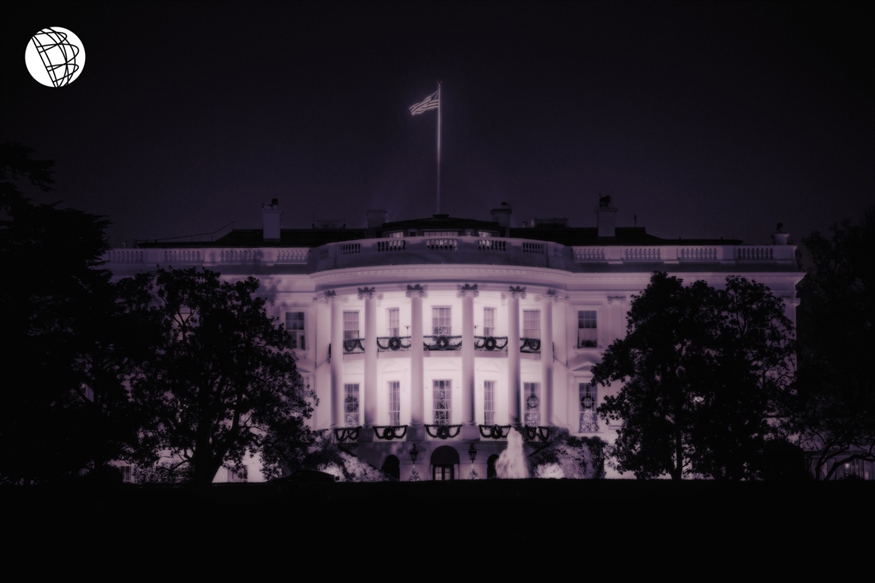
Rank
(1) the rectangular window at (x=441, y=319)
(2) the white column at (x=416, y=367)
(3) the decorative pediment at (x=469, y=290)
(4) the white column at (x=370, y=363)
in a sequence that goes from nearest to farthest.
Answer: (2) the white column at (x=416, y=367) < (4) the white column at (x=370, y=363) < (3) the decorative pediment at (x=469, y=290) < (1) the rectangular window at (x=441, y=319)

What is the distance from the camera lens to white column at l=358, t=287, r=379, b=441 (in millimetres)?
65500

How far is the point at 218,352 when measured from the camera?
5362cm

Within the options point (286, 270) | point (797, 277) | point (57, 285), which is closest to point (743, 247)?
point (797, 277)

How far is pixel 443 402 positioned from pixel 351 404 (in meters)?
4.79

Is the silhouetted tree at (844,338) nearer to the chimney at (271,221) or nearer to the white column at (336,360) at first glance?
the white column at (336,360)

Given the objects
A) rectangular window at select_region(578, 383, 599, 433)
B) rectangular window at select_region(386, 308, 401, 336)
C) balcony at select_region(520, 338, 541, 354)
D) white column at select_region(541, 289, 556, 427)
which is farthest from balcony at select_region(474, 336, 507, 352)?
rectangular window at select_region(578, 383, 599, 433)

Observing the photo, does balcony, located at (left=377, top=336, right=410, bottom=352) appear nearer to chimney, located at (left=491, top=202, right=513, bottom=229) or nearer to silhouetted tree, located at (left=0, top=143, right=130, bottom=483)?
chimney, located at (left=491, top=202, right=513, bottom=229)

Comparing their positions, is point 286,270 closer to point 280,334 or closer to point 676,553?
point 280,334

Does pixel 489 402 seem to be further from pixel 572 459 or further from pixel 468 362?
pixel 572 459

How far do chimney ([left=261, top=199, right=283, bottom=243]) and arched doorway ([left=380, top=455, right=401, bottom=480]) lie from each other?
61.7ft

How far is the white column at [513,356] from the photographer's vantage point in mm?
65625

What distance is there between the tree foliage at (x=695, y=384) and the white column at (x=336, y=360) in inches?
643

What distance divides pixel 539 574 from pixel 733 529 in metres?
5.51


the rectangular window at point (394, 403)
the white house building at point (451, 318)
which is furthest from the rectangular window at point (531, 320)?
the rectangular window at point (394, 403)
